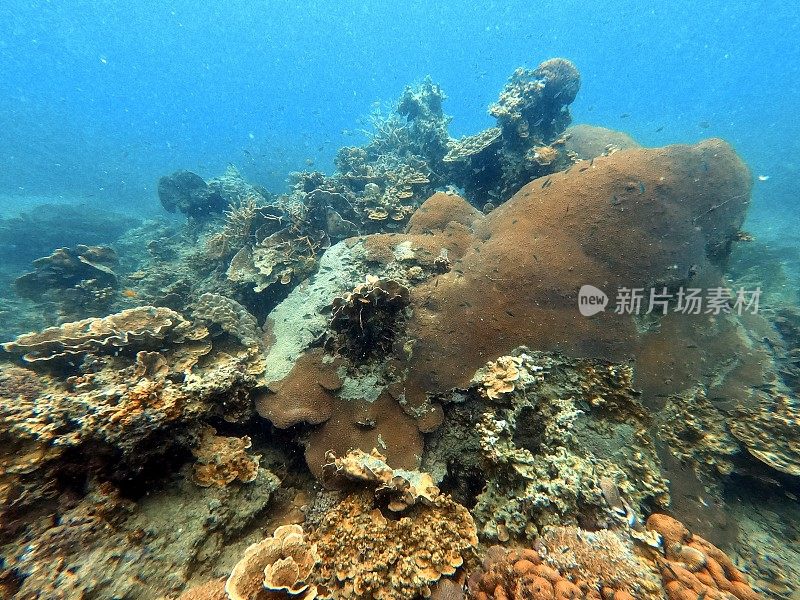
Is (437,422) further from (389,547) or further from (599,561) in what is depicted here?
(599,561)

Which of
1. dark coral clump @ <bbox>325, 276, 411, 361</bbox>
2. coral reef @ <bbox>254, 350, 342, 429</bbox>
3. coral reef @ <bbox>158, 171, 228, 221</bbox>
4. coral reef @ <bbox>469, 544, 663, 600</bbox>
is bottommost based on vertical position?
coral reef @ <bbox>469, 544, 663, 600</bbox>

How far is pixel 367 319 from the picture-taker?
4.38 m

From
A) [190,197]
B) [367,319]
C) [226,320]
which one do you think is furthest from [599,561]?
[190,197]

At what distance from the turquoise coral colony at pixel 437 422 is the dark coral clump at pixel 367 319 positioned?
3 cm

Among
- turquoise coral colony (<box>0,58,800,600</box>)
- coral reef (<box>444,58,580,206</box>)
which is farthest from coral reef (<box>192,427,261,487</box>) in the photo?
coral reef (<box>444,58,580,206</box>)

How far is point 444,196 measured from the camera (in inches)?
274

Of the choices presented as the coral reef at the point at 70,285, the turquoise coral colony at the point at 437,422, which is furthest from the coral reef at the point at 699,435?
the coral reef at the point at 70,285

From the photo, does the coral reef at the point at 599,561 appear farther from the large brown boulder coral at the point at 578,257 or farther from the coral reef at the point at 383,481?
the large brown boulder coral at the point at 578,257

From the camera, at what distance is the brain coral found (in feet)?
8.97

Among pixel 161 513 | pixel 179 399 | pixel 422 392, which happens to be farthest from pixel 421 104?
pixel 161 513

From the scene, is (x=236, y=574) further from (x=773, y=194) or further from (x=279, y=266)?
(x=773, y=194)

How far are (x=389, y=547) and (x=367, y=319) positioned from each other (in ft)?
7.94

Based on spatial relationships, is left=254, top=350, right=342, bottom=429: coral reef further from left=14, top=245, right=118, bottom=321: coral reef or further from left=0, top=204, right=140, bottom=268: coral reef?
left=0, top=204, right=140, bottom=268: coral reef

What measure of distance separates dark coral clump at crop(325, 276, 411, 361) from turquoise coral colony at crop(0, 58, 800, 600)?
1.2 inches
